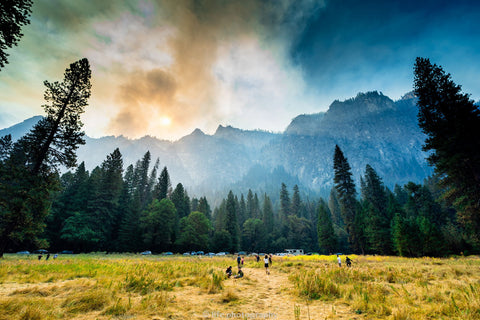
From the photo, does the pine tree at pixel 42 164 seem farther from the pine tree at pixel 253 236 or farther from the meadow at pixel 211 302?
the pine tree at pixel 253 236

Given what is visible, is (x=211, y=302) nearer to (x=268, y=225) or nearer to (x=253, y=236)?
(x=253, y=236)

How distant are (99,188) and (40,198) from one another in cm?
3262

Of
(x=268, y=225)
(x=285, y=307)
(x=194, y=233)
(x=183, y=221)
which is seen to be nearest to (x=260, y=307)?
(x=285, y=307)

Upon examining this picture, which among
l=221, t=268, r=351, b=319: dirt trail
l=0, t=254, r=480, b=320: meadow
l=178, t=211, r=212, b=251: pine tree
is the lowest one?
l=221, t=268, r=351, b=319: dirt trail

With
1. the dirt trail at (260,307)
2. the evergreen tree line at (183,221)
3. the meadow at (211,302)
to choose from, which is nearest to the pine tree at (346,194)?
the evergreen tree line at (183,221)

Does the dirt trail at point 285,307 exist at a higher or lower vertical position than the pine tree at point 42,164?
lower

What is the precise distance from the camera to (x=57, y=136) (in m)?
16.6

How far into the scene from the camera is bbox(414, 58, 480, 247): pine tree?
1692 cm

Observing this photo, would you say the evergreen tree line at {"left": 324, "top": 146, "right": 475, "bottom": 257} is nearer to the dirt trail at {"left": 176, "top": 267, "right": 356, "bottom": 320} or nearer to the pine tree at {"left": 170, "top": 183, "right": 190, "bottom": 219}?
the dirt trail at {"left": 176, "top": 267, "right": 356, "bottom": 320}

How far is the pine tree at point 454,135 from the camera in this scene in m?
16.9

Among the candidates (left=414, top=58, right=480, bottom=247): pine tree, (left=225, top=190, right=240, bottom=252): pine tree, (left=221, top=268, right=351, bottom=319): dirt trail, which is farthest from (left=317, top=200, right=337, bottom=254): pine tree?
(left=221, top=268, right=351, bottom=319): dirt trail

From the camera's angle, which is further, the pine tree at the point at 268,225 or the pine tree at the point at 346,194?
the pine tree at the point at 268,225

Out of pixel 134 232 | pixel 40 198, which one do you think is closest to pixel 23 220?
pixel 40 198

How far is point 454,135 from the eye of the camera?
56.2ft
